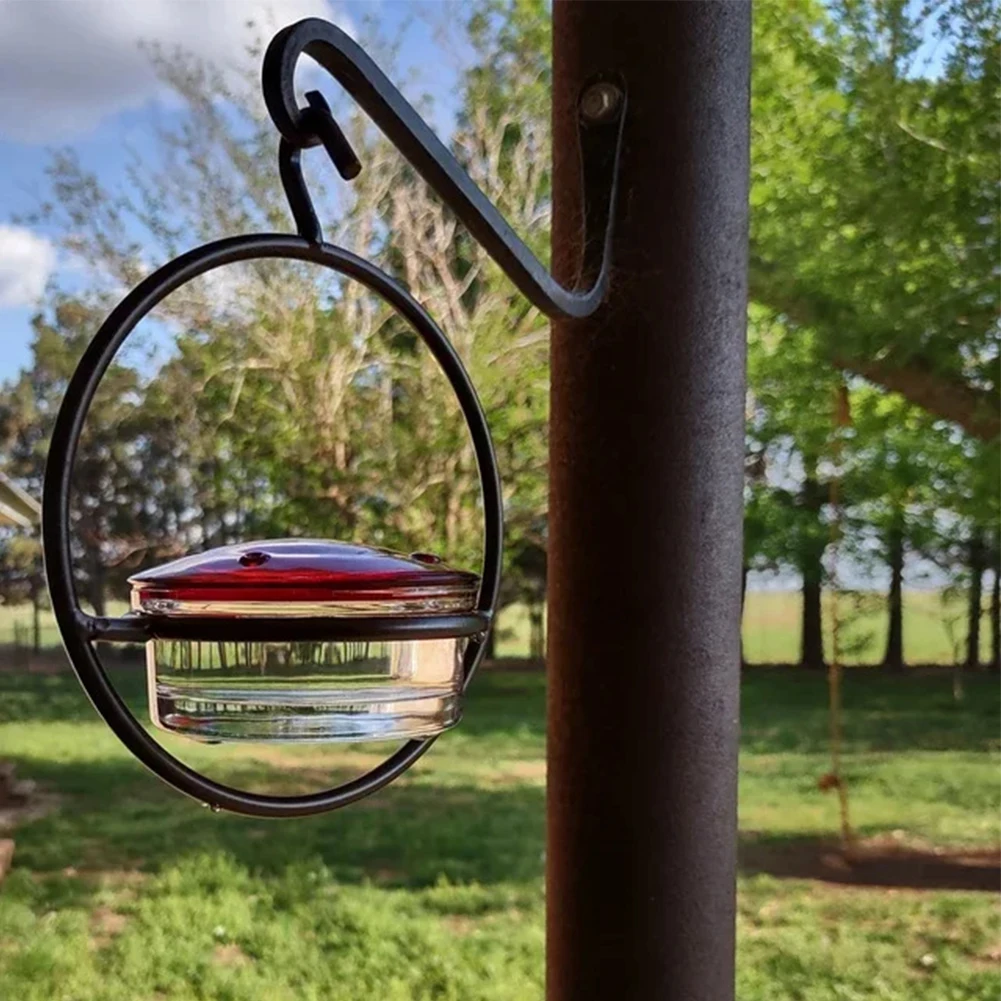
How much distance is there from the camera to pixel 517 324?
1292 millimetres

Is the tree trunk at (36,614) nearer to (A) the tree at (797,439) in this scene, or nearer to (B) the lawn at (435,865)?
(B) the lawn at (435,865)

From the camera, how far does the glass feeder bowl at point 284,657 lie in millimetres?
388

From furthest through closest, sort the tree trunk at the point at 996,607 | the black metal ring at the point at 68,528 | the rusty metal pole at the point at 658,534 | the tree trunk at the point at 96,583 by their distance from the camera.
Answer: the tree trunk at the point at 996,607
the tree trunk at the point at 96,583
the rusty metal pole at the point at 658,534
the black metal ring at the point at 68,528

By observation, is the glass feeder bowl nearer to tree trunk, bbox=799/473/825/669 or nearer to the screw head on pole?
the screw head on pole

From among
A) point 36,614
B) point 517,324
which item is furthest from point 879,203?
point 36,614

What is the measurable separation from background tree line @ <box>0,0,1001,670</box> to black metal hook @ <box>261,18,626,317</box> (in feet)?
2.28

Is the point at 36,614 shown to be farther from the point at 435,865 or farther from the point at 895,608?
the point at 895,608

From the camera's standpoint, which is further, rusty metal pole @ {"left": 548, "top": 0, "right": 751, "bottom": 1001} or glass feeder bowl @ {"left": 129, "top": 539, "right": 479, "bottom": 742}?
rusty metal pole @ {"left": 548, "top": 0, "right": 751, "bottom": 1001}

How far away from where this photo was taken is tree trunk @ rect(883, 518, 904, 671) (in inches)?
48.7

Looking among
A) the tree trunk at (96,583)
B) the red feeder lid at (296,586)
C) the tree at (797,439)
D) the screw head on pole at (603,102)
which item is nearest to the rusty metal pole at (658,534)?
the screw head on pole at (603,102)

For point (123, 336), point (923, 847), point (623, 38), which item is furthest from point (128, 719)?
point (923, 847)

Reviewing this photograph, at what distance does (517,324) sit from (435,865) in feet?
1.87

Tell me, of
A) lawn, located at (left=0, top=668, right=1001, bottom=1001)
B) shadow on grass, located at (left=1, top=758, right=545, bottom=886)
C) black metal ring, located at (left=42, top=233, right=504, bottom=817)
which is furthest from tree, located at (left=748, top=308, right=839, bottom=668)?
black metal ring, located at (left=42, top=233, right=504, bottom=817)

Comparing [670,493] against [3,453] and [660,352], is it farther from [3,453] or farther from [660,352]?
[3,453]
